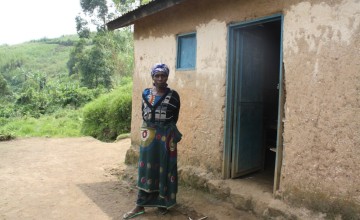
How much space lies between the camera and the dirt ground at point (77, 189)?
4.20 metres

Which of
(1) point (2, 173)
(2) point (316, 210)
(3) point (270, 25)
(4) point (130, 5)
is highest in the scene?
(4) point (130, 5)

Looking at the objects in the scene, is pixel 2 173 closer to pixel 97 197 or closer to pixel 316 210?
pixel 97 197

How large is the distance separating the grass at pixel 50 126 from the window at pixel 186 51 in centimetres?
783

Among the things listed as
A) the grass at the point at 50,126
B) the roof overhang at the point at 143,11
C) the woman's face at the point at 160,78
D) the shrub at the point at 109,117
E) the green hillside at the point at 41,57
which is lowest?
the grass at the point at 50,126

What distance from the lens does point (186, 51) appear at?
17.5 feet

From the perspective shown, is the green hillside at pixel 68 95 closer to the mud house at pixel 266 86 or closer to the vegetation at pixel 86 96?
the vegetation at pixel 86 96

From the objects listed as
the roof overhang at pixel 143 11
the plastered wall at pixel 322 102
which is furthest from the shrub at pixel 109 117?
the plastered wall at pixel 322 102

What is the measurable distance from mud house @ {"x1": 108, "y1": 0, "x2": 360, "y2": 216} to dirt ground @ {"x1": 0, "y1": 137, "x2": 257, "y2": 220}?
644 millimetres

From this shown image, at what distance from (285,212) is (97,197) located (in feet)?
8.98

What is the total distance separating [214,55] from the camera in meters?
4.70

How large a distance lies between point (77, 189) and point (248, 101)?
10.0 feet

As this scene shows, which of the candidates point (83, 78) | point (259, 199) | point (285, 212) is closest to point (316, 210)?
Answer: point (285, 212)

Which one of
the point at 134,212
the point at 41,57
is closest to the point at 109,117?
the point at 134,212

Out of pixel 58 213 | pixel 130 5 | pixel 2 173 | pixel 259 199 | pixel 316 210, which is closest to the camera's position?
pixel 316 210
